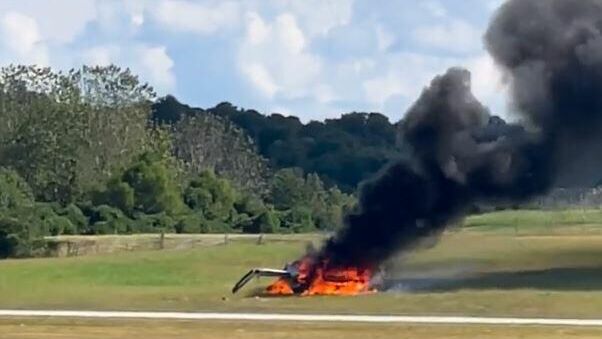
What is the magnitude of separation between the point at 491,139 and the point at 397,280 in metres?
6.76

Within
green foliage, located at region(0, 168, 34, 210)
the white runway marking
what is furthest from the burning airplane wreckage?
green foliage, located at region(0, 168, 34, 210)

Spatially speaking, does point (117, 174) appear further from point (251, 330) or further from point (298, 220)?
point (251, 330)

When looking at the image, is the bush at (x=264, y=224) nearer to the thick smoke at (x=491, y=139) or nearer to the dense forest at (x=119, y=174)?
the dense forest at (x=119, y=174)

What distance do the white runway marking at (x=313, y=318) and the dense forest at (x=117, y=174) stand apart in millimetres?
38348

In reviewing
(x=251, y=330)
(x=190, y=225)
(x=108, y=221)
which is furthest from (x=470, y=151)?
(x=190, y=225)

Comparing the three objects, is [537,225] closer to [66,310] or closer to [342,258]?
[342,258]


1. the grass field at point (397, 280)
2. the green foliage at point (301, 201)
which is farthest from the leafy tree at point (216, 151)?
the grass field at point (397, 280)

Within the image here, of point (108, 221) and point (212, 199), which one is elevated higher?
point (212, 199)

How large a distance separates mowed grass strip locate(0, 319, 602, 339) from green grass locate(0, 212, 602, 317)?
5.29 metres

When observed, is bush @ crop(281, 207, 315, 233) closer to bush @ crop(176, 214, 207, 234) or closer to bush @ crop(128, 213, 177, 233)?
bush @ crop(176, 214, 207, 234)

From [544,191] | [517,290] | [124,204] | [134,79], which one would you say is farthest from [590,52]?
[134,79]

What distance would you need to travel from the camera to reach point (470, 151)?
5466 centimetres

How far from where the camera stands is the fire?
2108 inches

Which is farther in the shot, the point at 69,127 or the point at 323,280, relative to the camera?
the point at 69,127
